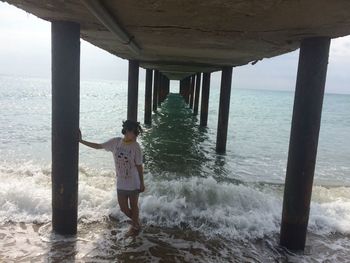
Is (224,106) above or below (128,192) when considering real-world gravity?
above

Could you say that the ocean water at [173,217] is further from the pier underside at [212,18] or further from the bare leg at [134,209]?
the pier underside at [212,18]

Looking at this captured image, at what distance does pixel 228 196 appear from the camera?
7.27 meters

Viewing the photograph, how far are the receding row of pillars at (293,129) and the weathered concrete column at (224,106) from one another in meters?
7.60

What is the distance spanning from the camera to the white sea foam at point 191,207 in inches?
233

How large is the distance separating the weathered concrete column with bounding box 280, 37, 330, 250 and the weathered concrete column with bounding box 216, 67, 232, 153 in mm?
7585

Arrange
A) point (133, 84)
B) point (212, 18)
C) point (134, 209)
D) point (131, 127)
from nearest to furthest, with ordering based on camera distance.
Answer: point (212, 18) < point (131, 127) < point (134, 209) < point (133, 84)

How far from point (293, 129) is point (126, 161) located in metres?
2.23

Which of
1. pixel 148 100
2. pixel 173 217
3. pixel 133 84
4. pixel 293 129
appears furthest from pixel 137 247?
pixel 148 100

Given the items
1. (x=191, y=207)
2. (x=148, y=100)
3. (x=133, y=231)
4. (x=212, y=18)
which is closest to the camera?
(x=212, y=18)

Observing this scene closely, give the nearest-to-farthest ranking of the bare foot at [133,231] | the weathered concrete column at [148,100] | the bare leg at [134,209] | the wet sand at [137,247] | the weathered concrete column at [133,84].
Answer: the wet sand at [137,247] < the bare leg at [134,209] < the bare foot at [133,231] < the weathered concrete column at [133,84] < the weathered concrete column at [148,100]

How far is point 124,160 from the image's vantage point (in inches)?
187

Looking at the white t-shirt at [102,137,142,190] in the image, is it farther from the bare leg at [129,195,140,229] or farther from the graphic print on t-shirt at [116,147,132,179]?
the bare leg at [129,195,140,229]

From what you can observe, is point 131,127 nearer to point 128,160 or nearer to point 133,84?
point 128,160

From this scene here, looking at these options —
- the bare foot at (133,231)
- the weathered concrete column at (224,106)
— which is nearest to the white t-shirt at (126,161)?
the bare foot at (133,231)
